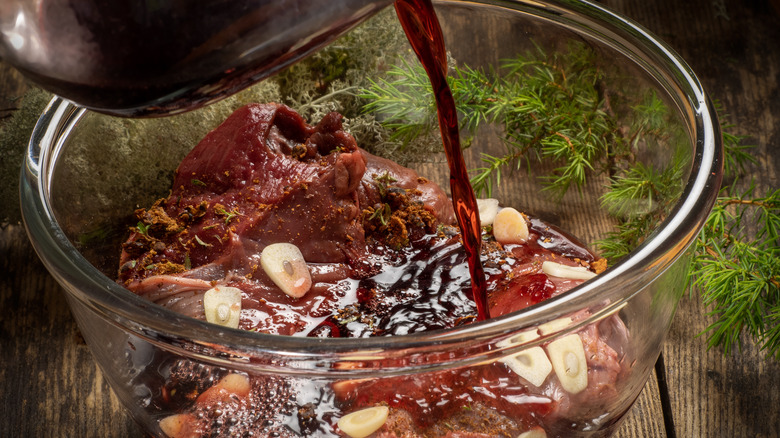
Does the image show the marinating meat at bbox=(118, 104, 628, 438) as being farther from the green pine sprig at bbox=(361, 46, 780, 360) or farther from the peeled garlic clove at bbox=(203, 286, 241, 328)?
the green pine sprig at bbox=(361, 46, 780, 360)

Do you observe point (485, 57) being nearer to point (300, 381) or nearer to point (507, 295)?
point (507, 295)

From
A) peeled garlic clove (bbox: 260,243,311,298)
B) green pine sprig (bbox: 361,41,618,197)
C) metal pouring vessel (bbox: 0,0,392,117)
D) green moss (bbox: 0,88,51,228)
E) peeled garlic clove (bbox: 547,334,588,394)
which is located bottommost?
peeled garlic clove (bbox: 547,334,588,394)

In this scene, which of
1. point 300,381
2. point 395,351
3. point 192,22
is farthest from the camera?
point 300,381

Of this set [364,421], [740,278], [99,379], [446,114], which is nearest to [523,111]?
[446,114]

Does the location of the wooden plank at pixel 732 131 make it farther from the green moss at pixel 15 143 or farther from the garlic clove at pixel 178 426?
the green moss at pixel 15 143

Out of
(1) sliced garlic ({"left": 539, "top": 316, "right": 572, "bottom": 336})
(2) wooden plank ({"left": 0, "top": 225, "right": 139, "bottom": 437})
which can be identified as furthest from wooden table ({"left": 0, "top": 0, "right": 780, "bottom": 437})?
(1) sliced garlic ({"left": 539, "top": 316, "right": 572, "bottom": 336})

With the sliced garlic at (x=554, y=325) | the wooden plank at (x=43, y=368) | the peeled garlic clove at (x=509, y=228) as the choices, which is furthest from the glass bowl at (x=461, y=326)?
the wooden plank at (x=43, y=368)

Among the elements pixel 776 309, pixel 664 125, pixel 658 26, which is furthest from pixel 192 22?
pixel 658 26

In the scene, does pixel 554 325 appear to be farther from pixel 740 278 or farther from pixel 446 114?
pixel 740 278
